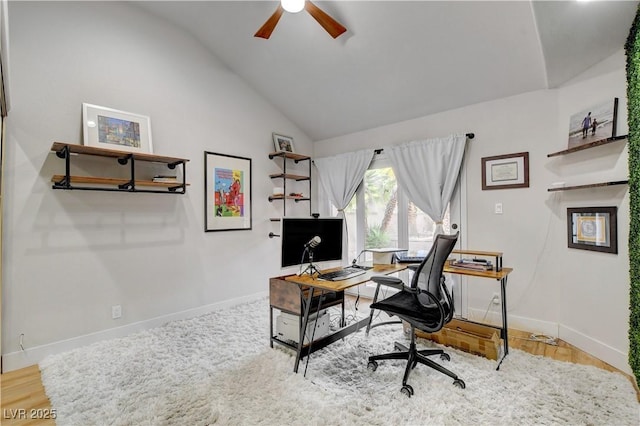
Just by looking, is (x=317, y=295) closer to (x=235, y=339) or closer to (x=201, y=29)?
(x=235, y=339)

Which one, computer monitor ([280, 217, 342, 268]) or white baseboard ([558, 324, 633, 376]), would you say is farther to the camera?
computer monitor ([280, 217, 342, 268])

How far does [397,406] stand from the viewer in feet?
6.23

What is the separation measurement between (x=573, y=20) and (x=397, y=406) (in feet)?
9.54

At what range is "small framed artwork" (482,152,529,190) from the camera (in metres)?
3.12

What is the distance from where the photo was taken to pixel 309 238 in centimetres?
257

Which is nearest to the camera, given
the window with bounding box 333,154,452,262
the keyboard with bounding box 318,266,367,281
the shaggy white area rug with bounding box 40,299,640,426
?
the shaggy white area rug with bounding box 40,299,640,426

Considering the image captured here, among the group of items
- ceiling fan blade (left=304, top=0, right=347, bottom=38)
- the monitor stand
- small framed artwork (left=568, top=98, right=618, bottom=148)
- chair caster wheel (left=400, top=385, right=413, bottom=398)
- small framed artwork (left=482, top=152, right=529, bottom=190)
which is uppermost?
ceiling fan blade (left=304, top=0, right=347, bottom=38)

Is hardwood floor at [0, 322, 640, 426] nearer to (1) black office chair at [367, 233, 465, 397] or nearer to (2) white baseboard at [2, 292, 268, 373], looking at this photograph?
(2) white baseboard at [2, 292, 268, 373]

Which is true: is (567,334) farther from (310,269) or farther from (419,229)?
(310,269)


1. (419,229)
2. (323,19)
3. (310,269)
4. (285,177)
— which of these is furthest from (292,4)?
(419,229)

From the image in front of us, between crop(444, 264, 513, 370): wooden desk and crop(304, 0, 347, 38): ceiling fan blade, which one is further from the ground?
crop(304, 0, 347, 38): ceiling fan blade

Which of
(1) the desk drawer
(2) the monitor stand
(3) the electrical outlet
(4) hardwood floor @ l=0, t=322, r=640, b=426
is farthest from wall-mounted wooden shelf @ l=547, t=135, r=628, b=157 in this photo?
(3) the electrical outlet

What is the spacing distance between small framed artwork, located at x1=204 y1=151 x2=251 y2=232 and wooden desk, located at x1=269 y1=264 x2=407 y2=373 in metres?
1.52

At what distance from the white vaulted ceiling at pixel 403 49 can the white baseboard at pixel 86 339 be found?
10.1 feet
